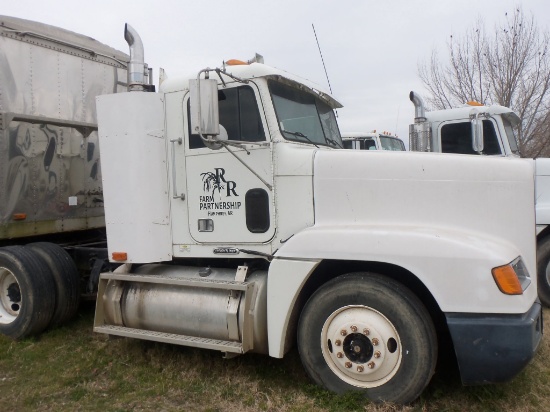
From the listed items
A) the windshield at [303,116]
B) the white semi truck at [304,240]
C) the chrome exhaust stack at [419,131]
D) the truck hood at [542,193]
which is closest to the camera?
the white semi truck at [304,240]

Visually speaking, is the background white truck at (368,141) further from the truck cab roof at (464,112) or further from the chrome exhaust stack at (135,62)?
the chrome exhaust stack at (135,62)

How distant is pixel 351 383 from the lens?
372 centimetres

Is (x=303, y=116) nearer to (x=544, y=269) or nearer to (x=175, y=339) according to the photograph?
(x=175, y=339)

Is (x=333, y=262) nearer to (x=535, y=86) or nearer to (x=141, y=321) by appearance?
(x=141, y=321)

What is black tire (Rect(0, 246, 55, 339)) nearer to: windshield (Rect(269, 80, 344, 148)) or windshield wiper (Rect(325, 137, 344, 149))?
windshield (Rect(269, 80, 344, 148))

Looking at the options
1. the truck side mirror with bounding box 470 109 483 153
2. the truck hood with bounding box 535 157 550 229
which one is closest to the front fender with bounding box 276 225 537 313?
the truck hood with bounding box 535 157 550 229

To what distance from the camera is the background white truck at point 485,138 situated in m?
6.30

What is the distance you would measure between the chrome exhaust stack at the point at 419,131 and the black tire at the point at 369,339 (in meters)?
4.44

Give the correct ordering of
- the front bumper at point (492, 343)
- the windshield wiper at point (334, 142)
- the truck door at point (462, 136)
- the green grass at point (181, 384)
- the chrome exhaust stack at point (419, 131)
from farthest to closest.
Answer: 1. the chrome exhaust stack at point (419, 131)
2. the truck door at point (462, 136)
3. the windshield wiper at point (334, 142)
4. the green grass at point (181, 384)
5. the front bumper at point (492, 343)

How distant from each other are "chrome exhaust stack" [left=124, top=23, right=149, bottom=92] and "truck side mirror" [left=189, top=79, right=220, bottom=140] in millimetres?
1215

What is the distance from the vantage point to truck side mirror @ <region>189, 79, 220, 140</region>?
3.71 meters

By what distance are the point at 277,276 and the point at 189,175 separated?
50.9 inches

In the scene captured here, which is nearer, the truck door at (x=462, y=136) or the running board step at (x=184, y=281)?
the running board step at (x=184, y=281)

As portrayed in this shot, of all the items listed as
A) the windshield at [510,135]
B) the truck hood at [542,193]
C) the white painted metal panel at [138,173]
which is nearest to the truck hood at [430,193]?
the white painted metal panel at [138,173]
